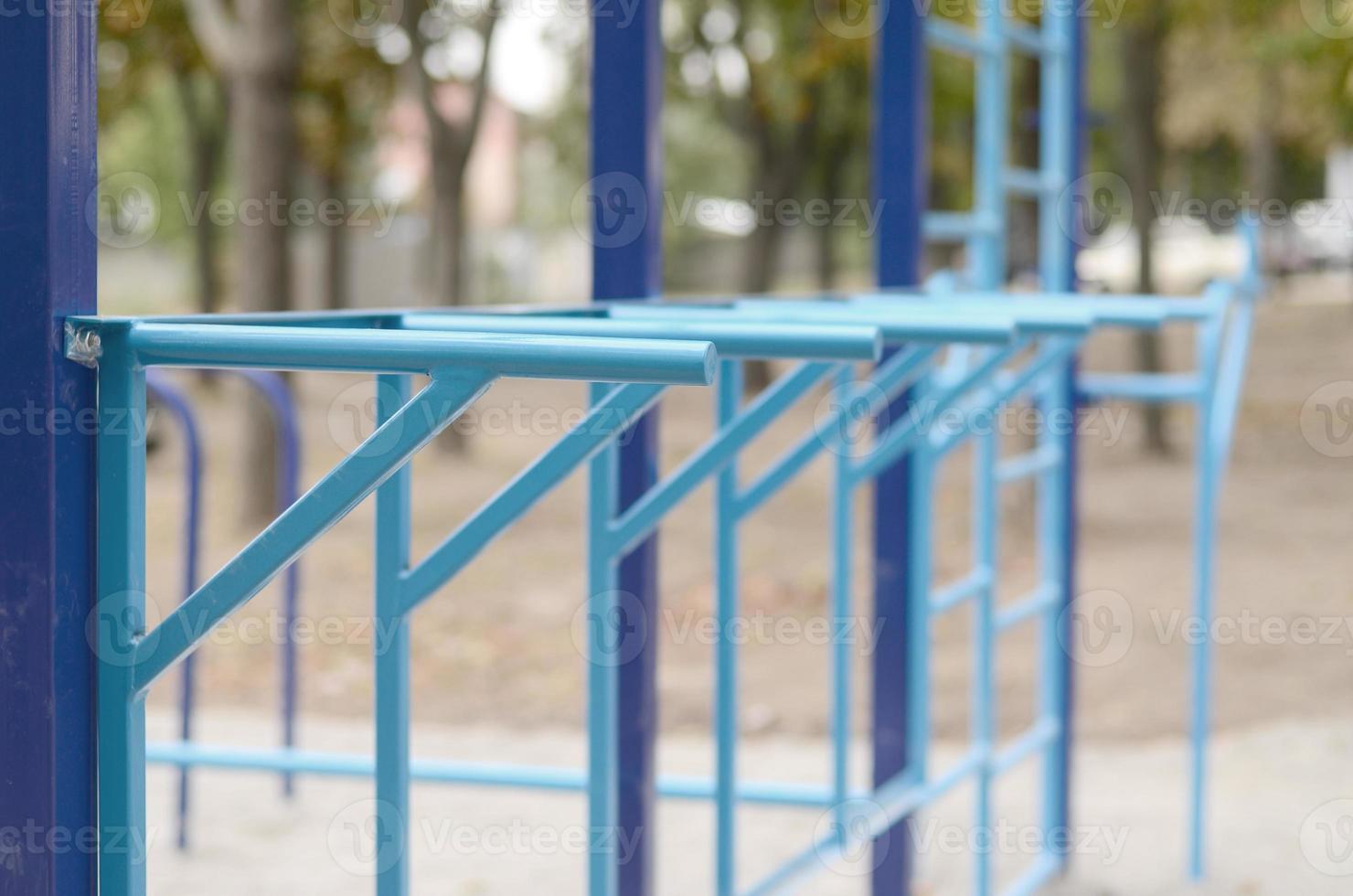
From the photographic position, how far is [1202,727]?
14.2 feet

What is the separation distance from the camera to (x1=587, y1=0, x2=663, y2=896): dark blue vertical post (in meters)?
2.49

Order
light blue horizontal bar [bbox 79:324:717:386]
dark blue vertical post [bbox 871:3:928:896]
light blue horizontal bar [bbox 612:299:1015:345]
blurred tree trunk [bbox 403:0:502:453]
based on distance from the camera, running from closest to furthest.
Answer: light blue horizontal bar [bbox 79:324:717:386], light blue horizontal bar [bbox 612:299:1015:345], dark blue vertical post [bbox 871:3:928:896], blurred tree trunk [bbox 403:0:502:453]

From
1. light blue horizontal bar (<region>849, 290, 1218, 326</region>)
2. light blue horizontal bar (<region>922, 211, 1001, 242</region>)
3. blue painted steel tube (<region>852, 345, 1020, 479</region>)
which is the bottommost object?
blue painted steel tube (<region>852, 345, 1020, 479</region>)

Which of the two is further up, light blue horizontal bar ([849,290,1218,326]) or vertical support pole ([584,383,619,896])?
light blue horizontal bar ([849,290,1218,326])

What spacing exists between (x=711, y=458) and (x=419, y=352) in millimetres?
765

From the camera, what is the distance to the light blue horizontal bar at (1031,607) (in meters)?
4.07

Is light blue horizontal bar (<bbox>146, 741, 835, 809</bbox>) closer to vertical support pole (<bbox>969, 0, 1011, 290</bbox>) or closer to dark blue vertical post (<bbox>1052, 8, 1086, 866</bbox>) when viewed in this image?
dark blue vertical post (<bbox>1052, 8, 1086, 866</bbox>)

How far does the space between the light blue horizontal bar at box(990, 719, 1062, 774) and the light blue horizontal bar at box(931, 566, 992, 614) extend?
1.27 ft

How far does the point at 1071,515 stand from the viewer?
4508 millimetres

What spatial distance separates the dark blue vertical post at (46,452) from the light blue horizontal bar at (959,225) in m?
2.26

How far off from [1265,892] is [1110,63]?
17686 millimetres

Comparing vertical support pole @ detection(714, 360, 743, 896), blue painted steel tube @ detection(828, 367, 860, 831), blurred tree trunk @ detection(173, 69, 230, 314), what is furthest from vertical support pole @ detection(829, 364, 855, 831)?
blurred tree trunk @ detection(173, 69, 230, 314)

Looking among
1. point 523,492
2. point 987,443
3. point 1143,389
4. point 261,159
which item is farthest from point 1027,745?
point 261,159

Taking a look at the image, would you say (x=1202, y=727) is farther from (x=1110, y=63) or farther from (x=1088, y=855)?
(x=1110, y=63)
